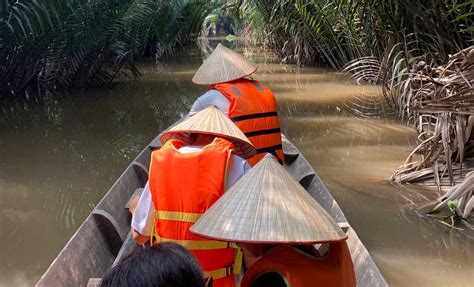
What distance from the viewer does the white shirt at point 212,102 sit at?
4.38 metres

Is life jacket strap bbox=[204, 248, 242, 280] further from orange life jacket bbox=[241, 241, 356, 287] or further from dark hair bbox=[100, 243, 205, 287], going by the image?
dark hair bbox=[100, 243, 205, 287]

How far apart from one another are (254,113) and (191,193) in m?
1.58

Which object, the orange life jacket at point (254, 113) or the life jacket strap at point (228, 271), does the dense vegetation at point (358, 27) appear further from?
the life jacket strap at point (228, 271)

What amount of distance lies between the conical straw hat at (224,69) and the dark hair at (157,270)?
2933 millimetres

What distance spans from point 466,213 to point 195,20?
24245 mm

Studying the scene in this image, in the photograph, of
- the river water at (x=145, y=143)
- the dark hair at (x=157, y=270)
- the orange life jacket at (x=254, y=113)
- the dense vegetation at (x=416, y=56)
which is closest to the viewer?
the dark hair at (x=157, y=270)

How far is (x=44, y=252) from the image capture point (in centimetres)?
558

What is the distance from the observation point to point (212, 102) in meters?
4.43

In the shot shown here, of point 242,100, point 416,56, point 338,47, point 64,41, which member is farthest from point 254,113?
point 338,47

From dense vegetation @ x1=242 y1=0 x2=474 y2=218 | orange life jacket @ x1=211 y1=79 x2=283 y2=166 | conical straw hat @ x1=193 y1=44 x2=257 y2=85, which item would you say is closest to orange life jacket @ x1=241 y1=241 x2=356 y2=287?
orange life jacket @ x1=211 y1=79 x2=283 y2=166

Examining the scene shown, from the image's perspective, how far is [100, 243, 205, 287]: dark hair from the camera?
1.49 metres

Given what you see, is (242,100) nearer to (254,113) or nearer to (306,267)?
(254,113)

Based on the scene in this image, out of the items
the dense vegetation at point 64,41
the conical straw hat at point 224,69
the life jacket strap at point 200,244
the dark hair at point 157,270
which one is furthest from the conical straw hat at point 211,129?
the dense vegetation at point 64,41

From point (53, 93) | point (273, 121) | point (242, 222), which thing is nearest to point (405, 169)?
point (273, 121)
